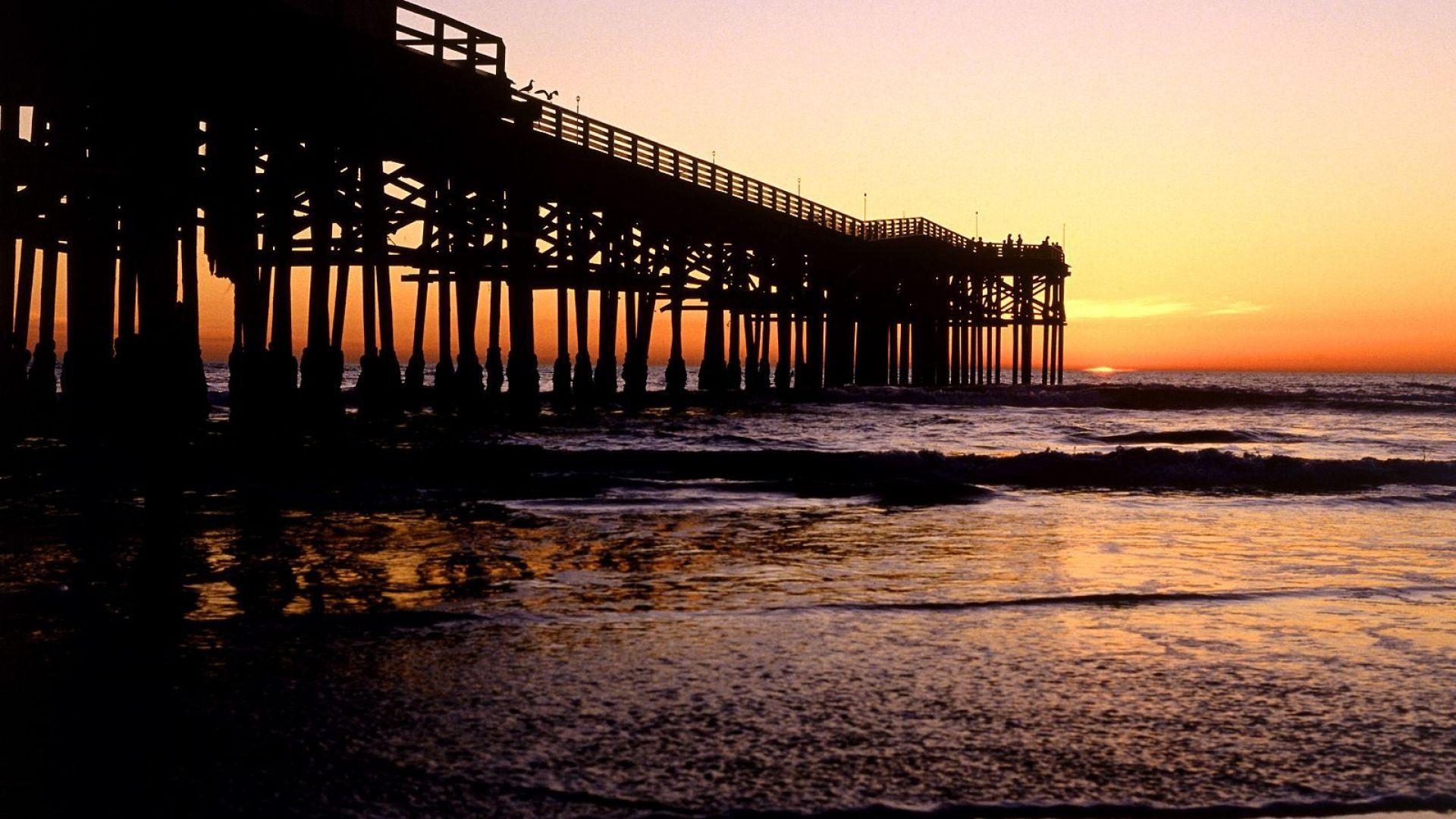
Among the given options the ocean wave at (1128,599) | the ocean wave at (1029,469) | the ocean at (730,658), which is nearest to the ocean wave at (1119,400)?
the ocean wave at (1029,469)

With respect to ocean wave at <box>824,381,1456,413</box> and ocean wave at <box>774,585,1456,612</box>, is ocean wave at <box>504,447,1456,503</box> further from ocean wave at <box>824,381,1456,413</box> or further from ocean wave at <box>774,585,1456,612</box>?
ocean wave at <box>824,381,1456,413</box>

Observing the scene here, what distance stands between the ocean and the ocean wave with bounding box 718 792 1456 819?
0.04ft

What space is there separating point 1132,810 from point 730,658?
2.03m

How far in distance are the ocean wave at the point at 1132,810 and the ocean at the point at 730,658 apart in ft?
0.04

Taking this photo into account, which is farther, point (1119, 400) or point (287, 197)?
point (1119, 400)

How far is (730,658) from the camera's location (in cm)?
521

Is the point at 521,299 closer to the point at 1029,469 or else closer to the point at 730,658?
the point at 1029,469

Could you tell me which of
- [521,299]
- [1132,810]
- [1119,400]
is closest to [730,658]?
Result: [1132,810]

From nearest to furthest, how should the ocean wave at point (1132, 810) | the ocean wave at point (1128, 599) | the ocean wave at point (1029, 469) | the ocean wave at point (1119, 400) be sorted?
1. the ocean wave at point (1132, 810)
2. the ocean wave at point (1128, 599)
3. the ocean wave at point (1029, 469)
4. the ocean wave at point (1119, 400)

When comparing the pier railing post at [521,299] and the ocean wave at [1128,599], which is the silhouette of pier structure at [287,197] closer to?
the pier railing post at [521,299]

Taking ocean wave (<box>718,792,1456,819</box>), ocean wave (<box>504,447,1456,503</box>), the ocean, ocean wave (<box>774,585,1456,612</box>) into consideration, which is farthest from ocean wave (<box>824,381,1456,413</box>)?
ocean wave (<box>718,792,1456,819</box>)

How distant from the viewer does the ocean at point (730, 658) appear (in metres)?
3.66

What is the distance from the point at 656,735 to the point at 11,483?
1008 cm

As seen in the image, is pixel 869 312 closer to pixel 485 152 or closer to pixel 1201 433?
pixel 1201 433
